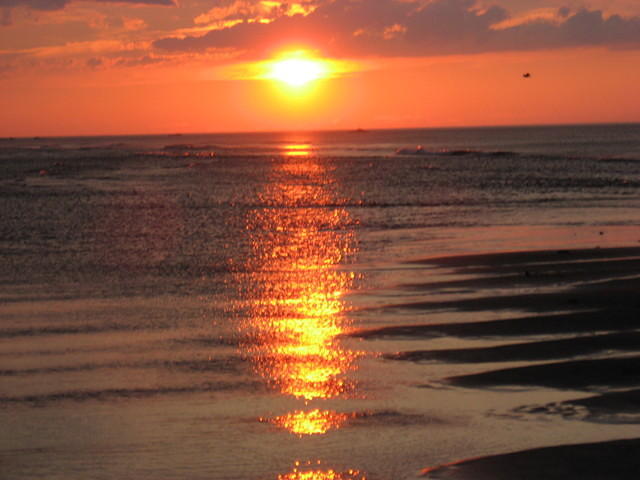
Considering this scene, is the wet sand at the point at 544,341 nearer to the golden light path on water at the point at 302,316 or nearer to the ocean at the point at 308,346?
the ocean at the point at 308,346

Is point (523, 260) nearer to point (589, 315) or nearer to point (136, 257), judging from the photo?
point (589, 315)

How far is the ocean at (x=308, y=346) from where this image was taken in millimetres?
8156

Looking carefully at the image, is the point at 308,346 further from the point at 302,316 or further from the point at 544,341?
the point at 544,341

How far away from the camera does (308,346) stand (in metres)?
11.9

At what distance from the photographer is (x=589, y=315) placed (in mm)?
13531

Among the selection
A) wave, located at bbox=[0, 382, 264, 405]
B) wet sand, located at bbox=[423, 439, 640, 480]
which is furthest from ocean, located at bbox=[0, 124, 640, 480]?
wet sand, located at bbox=[423, 439, 640, 480]

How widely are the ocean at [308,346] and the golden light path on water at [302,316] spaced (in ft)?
0.13

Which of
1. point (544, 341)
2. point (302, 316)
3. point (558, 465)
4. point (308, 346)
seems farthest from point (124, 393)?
point (544, 341)

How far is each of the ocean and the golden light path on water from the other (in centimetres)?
4

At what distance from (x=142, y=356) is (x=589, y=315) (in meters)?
6.59

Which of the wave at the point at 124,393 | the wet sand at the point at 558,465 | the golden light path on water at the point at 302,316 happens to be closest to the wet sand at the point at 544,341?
the wet sand at the point at 558,465

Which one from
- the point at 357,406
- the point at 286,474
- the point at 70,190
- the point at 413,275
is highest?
the point at 70,190

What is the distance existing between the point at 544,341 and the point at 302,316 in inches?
148

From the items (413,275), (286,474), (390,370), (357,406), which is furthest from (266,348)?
(413,275)
